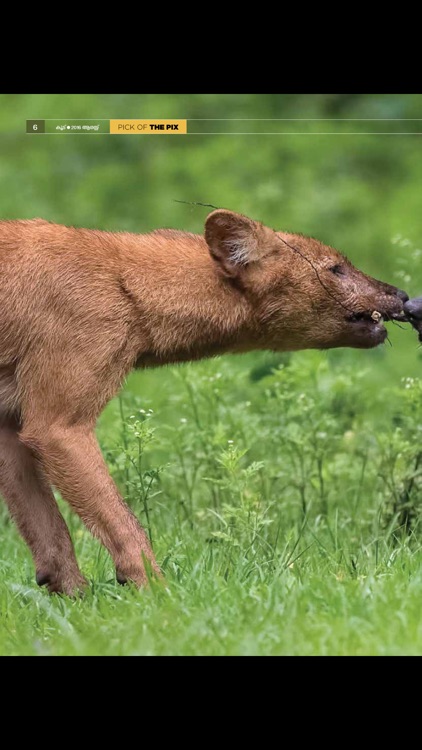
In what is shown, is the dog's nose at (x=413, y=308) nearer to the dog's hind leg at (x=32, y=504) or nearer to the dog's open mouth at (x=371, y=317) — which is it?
Result: the dog's open mouth at (x=371, y=317)

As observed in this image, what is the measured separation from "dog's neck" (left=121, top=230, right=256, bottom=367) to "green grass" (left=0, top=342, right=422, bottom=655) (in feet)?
1.32

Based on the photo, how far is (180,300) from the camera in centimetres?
648

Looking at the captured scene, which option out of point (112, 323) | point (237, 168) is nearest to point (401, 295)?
point (112, 323)

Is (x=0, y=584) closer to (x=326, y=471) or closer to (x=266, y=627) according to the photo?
(x=266, y=627)

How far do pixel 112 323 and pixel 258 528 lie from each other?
4.71 ft

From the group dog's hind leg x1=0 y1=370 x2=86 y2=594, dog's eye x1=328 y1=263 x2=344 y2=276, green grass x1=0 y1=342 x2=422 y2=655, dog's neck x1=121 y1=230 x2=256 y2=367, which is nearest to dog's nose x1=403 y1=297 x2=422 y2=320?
dog's eye x1=328 y1=263 x2=344 y2=276

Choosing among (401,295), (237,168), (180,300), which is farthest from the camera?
(237,168)

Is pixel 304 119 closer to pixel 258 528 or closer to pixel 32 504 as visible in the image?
pixel 258 528

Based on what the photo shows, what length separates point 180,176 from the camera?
13531 millimetres

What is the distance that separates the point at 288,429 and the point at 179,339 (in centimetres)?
165

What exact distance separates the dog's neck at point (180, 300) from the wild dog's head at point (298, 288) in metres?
0.09

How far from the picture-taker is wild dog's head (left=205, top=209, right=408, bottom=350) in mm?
6602

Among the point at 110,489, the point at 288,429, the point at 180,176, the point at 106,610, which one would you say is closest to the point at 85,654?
the point at 106,610

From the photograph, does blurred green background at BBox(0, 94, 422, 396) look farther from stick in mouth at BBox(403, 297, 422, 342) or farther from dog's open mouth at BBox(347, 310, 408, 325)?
dog's open mouth at BBox(347, 310, 408, 325)
